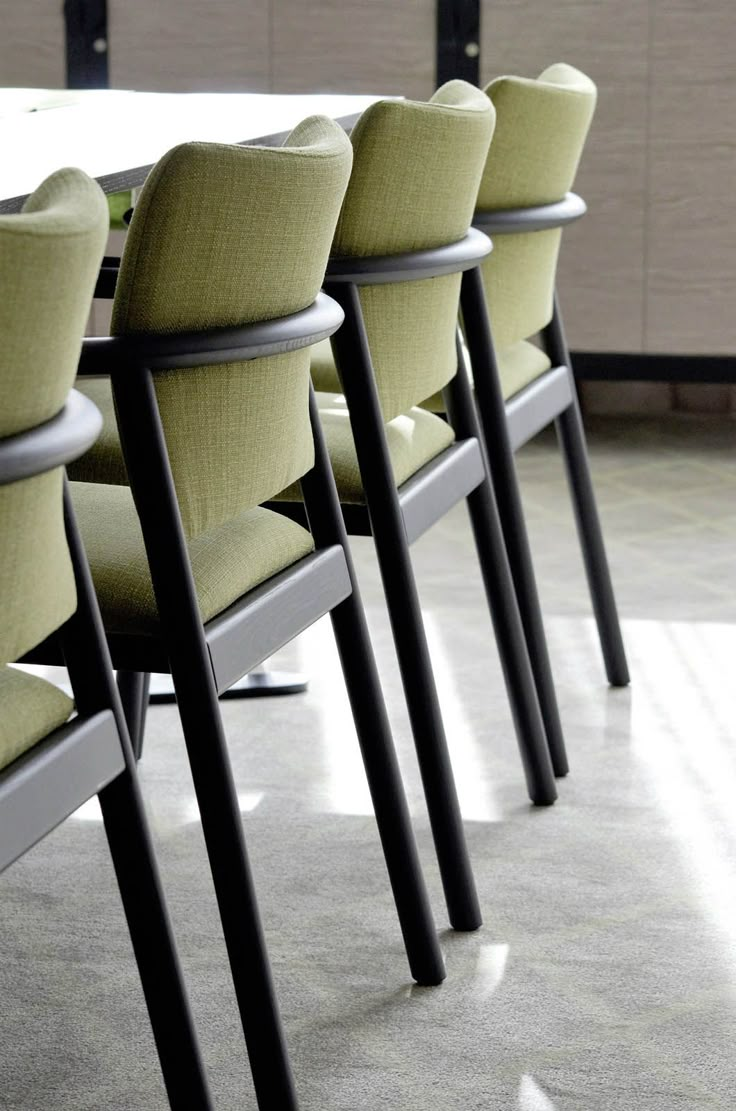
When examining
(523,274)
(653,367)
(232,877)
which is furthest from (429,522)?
(653,367)

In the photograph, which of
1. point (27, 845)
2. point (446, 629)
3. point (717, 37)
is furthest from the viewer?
point (717, 37)

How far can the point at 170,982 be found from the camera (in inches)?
50.0

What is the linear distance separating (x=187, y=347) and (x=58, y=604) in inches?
10.1

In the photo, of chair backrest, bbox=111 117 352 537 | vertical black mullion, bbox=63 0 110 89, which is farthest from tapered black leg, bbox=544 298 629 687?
vertical black mullion, bbox=63 0 110 89

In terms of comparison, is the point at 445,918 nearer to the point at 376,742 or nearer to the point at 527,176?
the point at 376,742

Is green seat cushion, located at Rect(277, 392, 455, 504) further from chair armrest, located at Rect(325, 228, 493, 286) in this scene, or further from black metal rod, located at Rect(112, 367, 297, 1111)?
black metal rod, located at Rect(112, 367, 297, 1111)

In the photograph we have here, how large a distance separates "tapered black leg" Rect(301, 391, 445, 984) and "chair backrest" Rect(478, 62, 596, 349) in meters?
0.65

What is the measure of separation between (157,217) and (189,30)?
361cm

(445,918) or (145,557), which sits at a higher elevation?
(145,557)

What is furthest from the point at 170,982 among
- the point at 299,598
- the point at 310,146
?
the point at 310,146

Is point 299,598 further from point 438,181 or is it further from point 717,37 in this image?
point 717,37

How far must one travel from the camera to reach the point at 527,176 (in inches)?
84.3

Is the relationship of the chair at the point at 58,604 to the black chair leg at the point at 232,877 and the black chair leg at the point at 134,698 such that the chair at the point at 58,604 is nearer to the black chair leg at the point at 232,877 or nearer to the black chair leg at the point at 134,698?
the black chair leg at the point at 232,877

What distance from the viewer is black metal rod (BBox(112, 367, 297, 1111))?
1.31 m
